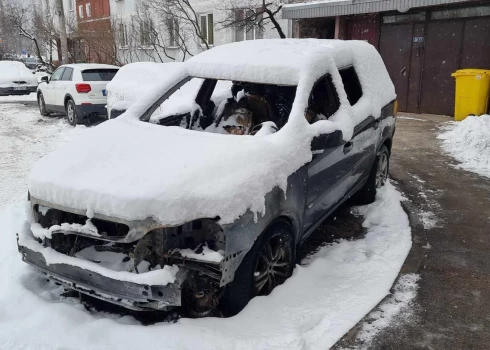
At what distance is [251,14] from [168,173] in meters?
14.3

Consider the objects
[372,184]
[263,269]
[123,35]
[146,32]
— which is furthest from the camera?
[123,35]

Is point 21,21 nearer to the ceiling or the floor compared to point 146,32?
nearer to the ceiling

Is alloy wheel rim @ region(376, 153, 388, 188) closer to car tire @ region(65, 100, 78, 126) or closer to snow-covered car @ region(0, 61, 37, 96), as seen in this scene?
car tire @ region(65, 100, 78, 126)

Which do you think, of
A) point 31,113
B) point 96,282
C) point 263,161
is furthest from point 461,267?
point 31,113

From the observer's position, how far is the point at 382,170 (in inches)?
238

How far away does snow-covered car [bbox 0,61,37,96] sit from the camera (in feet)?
59.4

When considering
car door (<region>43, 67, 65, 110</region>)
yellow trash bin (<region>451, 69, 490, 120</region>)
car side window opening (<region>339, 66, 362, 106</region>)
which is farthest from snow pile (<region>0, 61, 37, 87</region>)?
car side window opening (<region>339, 66, 362, 106</region>)

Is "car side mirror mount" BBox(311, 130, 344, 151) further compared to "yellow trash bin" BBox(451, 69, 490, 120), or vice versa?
"yellow trash bin" BBox(451, 69, 490, 120)

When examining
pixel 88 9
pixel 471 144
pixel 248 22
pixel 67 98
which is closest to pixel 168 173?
pixel 471 144

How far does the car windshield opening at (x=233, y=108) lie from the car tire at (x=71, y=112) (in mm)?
7461

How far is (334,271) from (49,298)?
227 centimetres

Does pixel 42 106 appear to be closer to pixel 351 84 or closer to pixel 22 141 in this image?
pixel 22 141

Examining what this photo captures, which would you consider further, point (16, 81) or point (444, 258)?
point (16, 81)

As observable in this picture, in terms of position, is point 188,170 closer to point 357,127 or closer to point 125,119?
point 125,119
